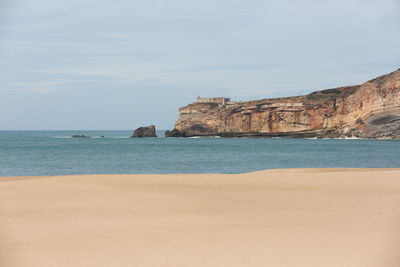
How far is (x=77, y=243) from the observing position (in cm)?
867

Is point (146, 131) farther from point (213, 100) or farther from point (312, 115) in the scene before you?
point (312, 115)

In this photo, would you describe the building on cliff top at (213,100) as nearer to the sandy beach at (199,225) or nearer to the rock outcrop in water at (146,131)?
the rock outcrop in water at (146,131)

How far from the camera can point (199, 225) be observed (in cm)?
1038

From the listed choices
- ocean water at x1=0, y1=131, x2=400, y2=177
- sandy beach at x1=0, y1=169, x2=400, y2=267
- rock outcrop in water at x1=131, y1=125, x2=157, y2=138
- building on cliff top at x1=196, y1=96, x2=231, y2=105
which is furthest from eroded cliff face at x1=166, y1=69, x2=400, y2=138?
sandy beach at x1=0, y1=169, x2=400, y2=267

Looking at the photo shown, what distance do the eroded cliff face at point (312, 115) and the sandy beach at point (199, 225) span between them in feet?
304

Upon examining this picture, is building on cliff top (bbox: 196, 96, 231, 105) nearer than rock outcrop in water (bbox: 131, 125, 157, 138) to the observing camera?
Yes

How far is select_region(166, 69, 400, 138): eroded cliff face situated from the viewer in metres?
104

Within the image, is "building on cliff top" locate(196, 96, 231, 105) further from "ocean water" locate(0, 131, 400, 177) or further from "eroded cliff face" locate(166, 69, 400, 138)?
"ocean water" locate(0, 131, 400, 177)

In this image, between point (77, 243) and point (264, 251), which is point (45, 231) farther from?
point (264, 251)

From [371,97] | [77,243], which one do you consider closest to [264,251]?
[77,243]

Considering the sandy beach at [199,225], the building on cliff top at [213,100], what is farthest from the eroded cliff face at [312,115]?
the sandy beach at [199,225]

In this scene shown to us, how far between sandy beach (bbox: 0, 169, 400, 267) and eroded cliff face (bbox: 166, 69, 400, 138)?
92.6 metres

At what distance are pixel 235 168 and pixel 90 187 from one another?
22459 mm

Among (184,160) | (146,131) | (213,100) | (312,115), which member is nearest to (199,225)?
(184,160)
